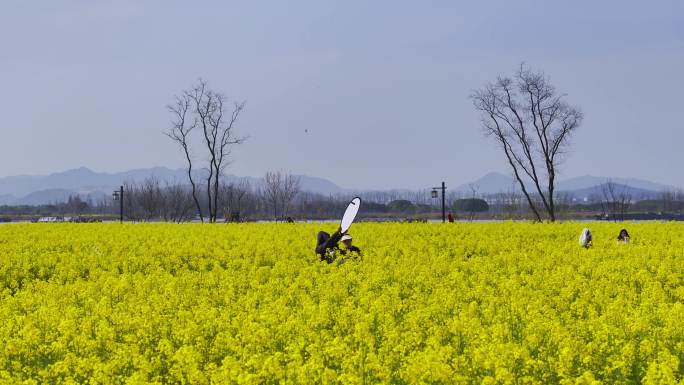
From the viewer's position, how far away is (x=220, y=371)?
6949mm

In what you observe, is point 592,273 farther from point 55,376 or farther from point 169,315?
point 55,376

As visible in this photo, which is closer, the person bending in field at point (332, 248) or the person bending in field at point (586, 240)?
the person bending in field at point (332, 248)

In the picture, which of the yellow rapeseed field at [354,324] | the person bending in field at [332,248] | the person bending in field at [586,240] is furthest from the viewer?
the person bending in field at [586,240]

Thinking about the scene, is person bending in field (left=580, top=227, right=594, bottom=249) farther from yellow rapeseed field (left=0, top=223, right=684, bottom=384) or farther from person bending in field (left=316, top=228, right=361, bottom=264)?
person bending in field (left=316, top=228, right=361, bottom=264)

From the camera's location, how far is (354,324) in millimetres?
9703

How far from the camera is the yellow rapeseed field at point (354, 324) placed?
7.07 m

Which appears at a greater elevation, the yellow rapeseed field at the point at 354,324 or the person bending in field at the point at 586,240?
the person bending in field at the point at 586,240

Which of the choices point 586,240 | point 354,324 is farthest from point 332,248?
point 586,240

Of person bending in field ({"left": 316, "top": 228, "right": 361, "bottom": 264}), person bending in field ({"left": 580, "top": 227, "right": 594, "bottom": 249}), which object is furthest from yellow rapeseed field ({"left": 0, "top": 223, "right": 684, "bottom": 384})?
person bending in field ({"left": 580, "top": 227, "right": 594, "bottom": 249})

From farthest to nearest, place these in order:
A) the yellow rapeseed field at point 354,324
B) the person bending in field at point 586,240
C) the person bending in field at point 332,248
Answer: the person bending in field at point 586,240 < the person bending in field at point 332,248 < the yellow rapeseed field at point 354,324

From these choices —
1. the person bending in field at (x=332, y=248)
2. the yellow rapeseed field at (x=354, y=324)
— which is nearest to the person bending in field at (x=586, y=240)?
the yellow rapeseed field at (x=354, y=324)

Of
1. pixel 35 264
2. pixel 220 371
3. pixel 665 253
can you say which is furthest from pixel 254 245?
pixel 220 371

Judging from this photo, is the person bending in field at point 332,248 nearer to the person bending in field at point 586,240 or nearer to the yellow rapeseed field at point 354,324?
the yellow rapeseed field at point 354,324

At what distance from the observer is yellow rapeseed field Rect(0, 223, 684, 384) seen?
707 centimetres
